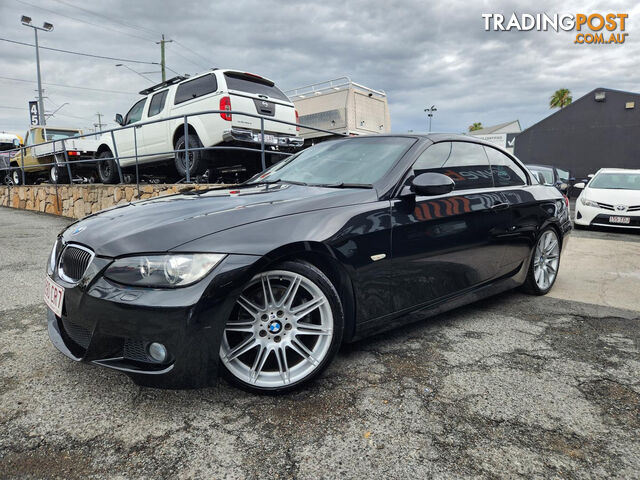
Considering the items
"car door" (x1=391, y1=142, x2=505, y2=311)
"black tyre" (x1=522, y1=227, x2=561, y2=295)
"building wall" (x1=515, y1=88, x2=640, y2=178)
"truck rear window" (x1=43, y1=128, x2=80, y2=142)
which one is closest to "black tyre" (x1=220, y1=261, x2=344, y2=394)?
"car door" (x1=391, y1=142, x2=505, y2=311)

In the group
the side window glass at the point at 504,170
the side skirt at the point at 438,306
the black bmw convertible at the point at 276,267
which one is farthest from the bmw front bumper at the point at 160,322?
the side window glass at the point at 504,170

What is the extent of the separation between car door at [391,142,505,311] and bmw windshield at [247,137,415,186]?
0.65 feet

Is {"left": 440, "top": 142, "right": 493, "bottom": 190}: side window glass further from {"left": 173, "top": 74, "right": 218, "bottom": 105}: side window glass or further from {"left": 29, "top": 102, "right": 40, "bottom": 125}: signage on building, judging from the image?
{"left": 29, "top": 102, "right": 40, "bottom": 125}: signage on building

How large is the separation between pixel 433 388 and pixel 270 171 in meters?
2.09

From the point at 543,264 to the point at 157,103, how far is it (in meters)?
7.34

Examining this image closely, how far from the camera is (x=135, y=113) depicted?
9.09 m

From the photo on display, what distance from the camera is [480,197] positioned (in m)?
3.30

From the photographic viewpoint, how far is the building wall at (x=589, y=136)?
2305 centimetres

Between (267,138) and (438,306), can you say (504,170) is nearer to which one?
(438,306)

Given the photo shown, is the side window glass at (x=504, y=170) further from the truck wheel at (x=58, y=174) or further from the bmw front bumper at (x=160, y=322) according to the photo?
the truck wheel at (x=58, y=174)

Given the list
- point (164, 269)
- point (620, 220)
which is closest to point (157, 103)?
point (164, 269)

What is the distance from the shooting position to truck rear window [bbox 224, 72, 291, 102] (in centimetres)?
753

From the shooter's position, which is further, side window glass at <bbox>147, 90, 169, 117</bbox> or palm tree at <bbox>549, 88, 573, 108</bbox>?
palm tree at <bbox>549, 88, 573, 108</bbox>

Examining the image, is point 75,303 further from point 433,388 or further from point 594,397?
point 594,397
